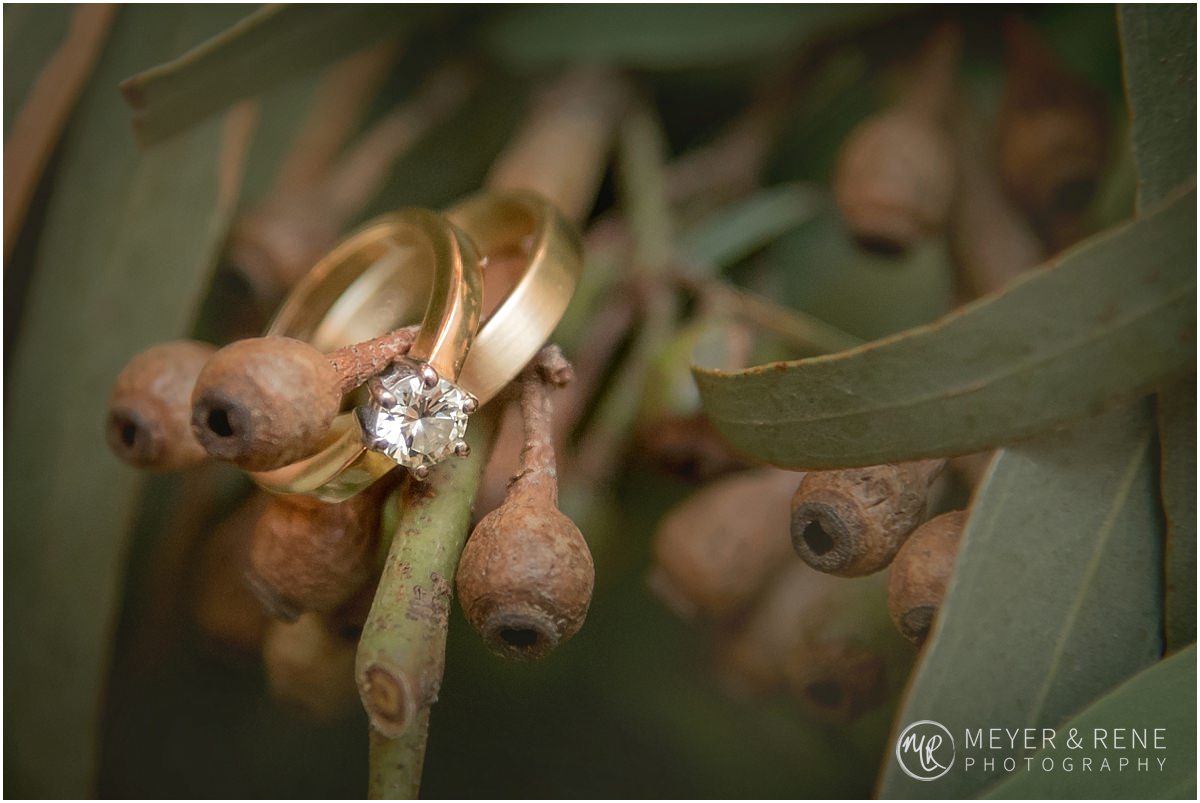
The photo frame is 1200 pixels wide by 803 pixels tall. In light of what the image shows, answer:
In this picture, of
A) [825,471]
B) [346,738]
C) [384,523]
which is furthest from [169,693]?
[825,471]

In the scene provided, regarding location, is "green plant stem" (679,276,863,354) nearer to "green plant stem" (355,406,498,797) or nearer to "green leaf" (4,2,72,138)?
"green plant stem" (355,406,498,797)

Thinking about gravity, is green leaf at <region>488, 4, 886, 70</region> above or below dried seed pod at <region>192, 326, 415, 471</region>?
above

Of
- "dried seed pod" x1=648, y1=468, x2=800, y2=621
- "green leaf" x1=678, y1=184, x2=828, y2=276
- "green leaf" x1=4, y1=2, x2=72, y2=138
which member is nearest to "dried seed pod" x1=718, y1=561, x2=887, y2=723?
"dried seed pod" x1=648, y1=468, x2=800, y2=621

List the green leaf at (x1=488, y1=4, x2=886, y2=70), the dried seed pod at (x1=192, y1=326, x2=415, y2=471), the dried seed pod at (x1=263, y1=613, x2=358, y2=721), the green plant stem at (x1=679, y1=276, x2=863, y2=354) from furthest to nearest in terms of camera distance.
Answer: the green leaf at (x1=488, y1=4, x2=886, y2=70)
the green plant stem at (x1=679, y1=276, x2=863, y2=354)
the dried seed pod at (x1=263, y1=613, x2=358, y2=721)
the dried seed pod at (x1=192, y1=326, x2=415, y2=471)

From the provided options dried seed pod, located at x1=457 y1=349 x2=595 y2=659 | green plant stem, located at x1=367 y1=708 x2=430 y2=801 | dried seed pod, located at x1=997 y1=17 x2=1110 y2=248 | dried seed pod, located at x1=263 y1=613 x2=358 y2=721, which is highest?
dried seed pod, located at x1=997 y1=17 x2=1110 y2=248

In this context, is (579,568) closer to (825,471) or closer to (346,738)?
(825,471)

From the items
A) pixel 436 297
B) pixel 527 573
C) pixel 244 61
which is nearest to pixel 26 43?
pixel 244 61
